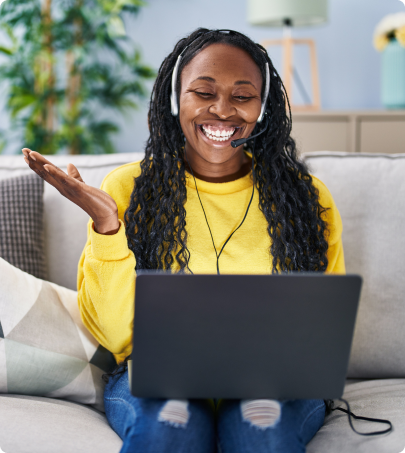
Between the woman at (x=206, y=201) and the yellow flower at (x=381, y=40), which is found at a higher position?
the yellow flower at (x=381, y=40)

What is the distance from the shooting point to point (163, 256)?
105cm

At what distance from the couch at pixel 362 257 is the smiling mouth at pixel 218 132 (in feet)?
1.04

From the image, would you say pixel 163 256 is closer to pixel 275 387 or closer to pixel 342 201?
pixel 275 387

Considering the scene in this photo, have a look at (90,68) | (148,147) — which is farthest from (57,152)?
(148,147)

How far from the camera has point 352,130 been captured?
2117 mm

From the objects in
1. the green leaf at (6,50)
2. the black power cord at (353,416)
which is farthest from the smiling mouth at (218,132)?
the green leaf at (6,50)

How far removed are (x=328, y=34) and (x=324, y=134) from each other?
1.07m

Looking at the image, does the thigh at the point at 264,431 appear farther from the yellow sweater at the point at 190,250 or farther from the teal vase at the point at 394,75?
the teal vase at the point at 394,75

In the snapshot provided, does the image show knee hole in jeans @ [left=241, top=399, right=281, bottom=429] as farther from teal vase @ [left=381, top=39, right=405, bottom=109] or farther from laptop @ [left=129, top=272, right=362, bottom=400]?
teal vase @ [left=381, top=39, right=405, bottom=109]

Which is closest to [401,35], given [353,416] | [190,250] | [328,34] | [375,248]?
[328,34]

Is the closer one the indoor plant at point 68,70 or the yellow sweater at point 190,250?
the yellow sweater at point 190,250

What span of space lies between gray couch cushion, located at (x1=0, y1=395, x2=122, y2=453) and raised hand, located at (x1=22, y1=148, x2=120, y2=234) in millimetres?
363

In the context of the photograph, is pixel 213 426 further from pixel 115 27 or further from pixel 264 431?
pixel 115 27

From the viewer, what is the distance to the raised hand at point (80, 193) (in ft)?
2.68
